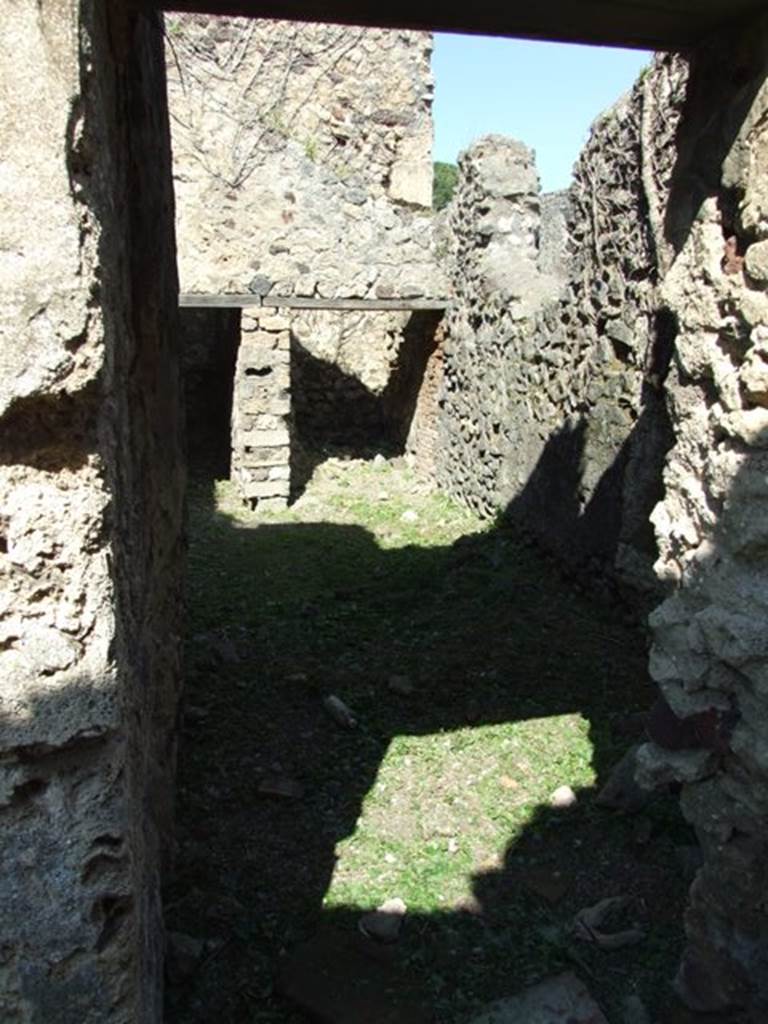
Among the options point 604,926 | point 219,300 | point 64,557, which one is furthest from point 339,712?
point 219,300

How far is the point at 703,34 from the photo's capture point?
246cm

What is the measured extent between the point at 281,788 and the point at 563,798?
1073 mm

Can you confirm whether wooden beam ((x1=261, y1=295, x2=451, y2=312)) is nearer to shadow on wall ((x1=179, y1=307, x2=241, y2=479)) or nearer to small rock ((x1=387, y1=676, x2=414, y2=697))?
shadow on wall ((x1=179, y1=307, x2=241, y2=479))

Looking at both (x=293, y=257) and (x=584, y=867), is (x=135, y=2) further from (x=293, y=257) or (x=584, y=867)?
(x=293, y=257)

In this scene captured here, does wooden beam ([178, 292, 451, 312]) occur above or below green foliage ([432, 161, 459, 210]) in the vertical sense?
below

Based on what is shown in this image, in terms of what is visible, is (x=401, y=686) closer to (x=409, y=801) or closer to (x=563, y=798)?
(x=409, y=801)

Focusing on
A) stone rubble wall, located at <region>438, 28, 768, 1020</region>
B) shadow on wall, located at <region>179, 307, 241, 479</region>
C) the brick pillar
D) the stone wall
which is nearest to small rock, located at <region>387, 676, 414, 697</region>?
stone rubble wall, located at <region>438, 28, 768, 1020</region>

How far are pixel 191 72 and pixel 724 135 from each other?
245 inches

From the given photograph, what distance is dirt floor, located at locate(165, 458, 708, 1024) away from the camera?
2674 mm

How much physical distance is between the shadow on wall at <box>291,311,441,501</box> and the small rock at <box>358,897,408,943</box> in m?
6.72

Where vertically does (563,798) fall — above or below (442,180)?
below

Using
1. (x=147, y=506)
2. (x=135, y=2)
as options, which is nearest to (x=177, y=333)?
(x=147, y=506)

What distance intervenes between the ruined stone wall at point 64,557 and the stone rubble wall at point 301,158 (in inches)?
229

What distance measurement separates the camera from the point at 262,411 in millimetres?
7914
